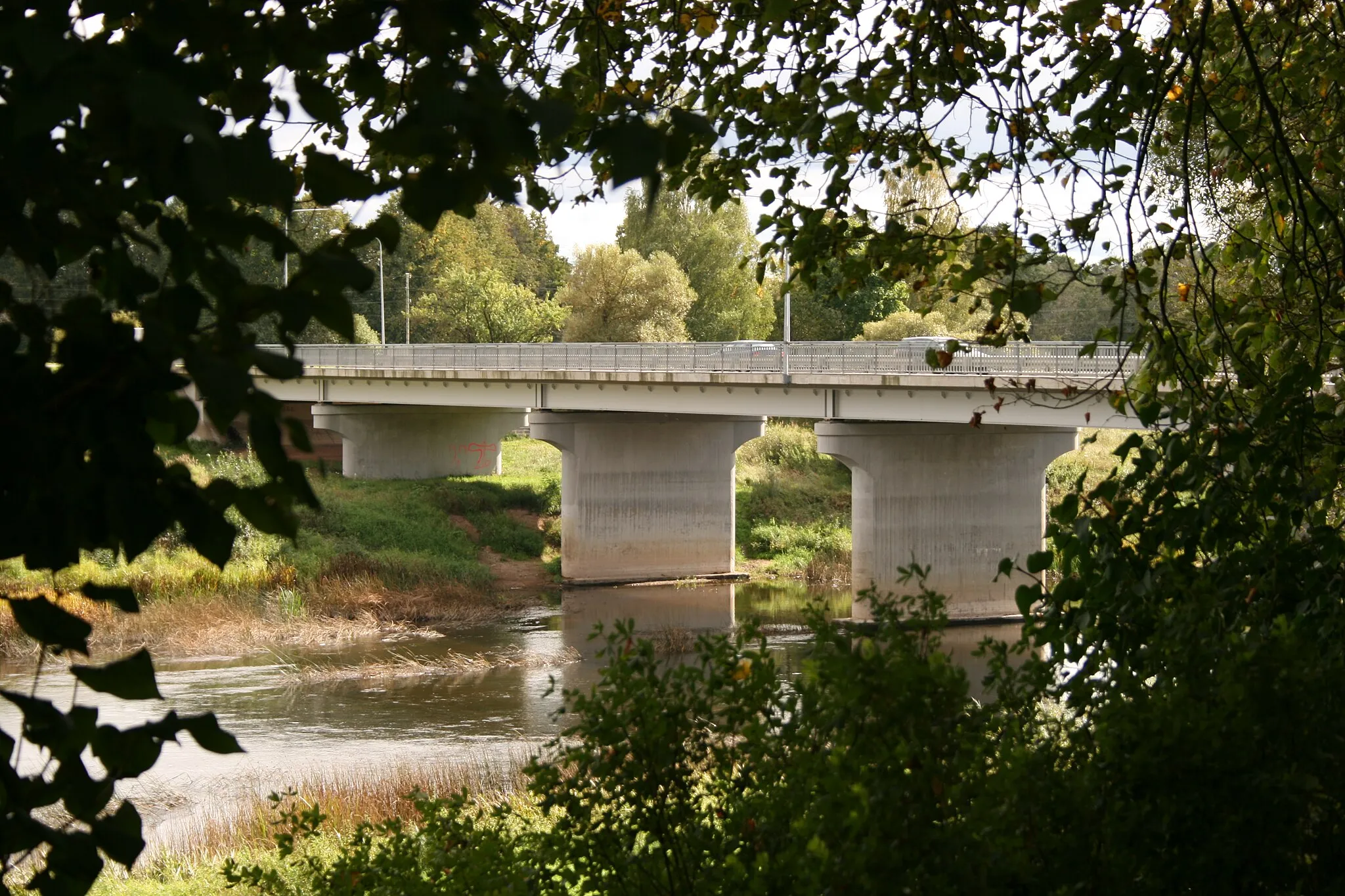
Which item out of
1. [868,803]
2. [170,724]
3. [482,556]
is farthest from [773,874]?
[482,556]

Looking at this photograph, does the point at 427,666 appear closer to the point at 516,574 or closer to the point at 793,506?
the point at 516,574

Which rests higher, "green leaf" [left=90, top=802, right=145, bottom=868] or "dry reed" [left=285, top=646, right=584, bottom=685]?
"green leaf" [left=90, top=802, right=145, bottom=868]

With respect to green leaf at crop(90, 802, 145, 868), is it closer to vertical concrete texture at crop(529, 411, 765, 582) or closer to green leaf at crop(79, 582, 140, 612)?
green leaf at crop(79, 582, 140, 612)

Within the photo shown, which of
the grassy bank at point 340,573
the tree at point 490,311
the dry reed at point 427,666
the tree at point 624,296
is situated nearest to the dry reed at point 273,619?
the grassy bank at point 340,573

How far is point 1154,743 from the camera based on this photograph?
122 inches

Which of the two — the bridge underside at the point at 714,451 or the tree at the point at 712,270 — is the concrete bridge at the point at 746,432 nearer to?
the bridge underside at the point at 714,451

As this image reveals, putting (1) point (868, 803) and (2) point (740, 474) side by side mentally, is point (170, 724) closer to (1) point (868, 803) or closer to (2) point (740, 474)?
→ (1) point (868, 803)

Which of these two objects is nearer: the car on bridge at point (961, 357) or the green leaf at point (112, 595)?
the green leaf at point (112, 595)

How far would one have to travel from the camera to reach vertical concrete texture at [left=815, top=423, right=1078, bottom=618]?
31.6 meters

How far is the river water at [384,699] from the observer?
693 inches

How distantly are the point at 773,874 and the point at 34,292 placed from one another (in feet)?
6.70

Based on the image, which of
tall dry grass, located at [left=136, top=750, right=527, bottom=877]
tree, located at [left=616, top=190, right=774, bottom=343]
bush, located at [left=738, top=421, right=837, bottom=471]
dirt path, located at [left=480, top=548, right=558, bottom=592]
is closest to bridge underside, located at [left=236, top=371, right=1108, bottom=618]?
dirt path, located at [left=480, top=548, right=558, bottom=592]

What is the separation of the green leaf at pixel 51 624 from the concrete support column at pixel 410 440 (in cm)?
4318

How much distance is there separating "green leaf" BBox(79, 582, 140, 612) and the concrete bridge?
2247cm
